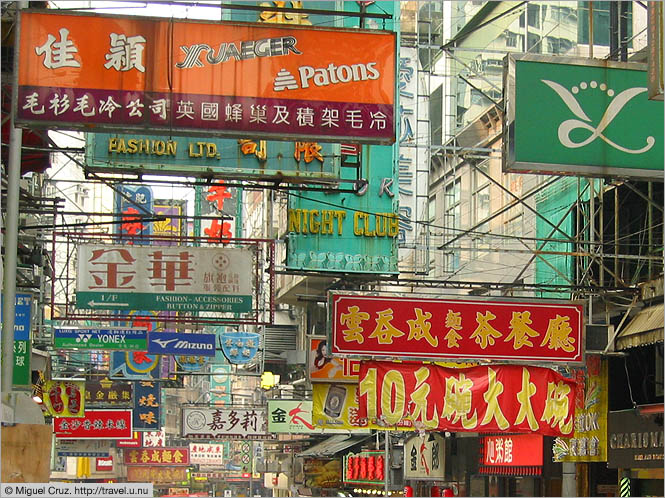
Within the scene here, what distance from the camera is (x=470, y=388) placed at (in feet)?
51.8

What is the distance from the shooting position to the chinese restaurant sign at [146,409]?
36.0m

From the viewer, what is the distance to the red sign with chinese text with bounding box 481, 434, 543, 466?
2222 cm

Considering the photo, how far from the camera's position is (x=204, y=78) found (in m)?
11.6

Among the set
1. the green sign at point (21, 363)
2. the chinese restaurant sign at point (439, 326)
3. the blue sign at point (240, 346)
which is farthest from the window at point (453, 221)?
the green sign at point (21, 363)

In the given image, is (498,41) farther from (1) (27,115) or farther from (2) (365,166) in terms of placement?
(1) (27,115)

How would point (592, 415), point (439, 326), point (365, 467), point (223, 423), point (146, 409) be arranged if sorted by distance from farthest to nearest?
1. point (146, 409)
2. point (223, 423)
3. point (365, 467)
4. point (592, 415)
5. point (439, 326)

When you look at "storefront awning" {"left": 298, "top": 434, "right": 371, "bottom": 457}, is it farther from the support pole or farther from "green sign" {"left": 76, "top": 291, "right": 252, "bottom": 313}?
the support pole

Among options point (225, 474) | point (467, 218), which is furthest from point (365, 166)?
point (225, 474)

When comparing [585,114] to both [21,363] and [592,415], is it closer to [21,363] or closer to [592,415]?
[592,415]

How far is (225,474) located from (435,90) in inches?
2577

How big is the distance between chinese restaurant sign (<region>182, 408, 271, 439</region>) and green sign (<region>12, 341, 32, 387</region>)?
18961 mm

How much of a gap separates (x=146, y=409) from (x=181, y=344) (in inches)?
485

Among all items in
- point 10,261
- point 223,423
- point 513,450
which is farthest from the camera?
point 223,423

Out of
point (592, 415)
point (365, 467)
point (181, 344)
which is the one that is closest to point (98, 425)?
point (365, 467)
